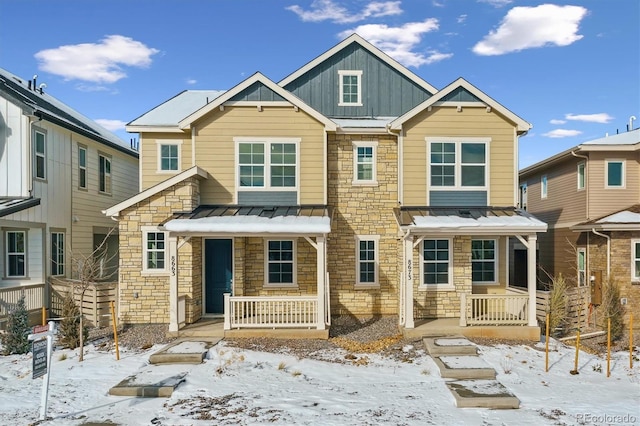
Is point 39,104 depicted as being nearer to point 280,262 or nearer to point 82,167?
point 82,167

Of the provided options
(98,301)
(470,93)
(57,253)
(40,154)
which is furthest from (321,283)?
(40,154)

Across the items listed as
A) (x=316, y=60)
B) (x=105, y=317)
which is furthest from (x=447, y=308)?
(x=105, y=317)

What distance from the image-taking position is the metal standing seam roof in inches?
454

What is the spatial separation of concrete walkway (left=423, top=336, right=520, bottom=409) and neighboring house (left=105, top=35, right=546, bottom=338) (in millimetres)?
2152

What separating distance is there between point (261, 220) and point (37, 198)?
714 cm

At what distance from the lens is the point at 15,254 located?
13.2 metres

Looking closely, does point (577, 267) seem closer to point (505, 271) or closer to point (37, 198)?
point (505, 271)

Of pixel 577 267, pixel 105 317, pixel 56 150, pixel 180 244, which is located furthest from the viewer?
pixel 577 267

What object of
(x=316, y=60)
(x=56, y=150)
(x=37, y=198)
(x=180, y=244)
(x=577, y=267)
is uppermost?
(x=316, y=60)

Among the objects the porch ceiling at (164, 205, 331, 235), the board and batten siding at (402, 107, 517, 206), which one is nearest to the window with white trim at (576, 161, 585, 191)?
the board and batten siding at (402, 107, 517, 206)

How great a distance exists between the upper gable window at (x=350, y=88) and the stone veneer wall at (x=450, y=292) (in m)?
5.32

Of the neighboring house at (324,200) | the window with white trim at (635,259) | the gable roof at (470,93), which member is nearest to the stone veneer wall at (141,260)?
the neighboring house at (324,200)

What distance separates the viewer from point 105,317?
12.6 m

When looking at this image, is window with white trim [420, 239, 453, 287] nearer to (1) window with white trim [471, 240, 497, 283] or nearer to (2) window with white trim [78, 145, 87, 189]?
(1) window with white trim [471, 240, 497, 283]
